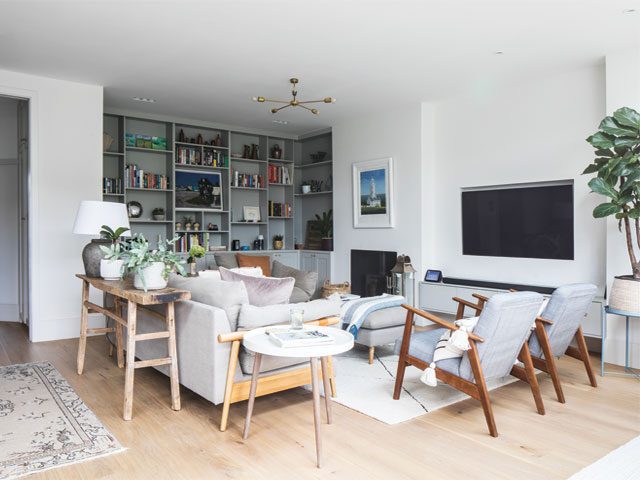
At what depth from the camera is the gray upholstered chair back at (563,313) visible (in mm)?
3254

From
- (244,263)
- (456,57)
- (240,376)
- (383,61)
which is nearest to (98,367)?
(240,376)

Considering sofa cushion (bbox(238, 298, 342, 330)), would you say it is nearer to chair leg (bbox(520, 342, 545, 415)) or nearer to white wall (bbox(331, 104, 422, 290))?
chair leg (bbox(520, 342, 545, 415))

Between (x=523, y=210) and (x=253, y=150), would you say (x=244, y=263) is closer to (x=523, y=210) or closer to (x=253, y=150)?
(x=253, y=150)

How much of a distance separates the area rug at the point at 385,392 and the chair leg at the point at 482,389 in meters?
0.45

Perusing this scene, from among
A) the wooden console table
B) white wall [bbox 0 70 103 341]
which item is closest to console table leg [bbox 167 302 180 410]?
the wooden console table

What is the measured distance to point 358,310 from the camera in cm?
413

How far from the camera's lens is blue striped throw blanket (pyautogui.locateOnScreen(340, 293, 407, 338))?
407cm

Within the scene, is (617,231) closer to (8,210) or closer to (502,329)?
(502,329)

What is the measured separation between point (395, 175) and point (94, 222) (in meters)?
3.63

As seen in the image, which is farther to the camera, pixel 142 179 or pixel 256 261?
pixel 256 261

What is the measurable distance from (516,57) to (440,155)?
5.60ft

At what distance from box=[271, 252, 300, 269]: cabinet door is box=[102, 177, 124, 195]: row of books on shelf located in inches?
92.4

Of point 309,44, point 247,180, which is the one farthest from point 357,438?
point 247,180

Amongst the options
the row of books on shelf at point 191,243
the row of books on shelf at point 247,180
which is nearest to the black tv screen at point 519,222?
the row of books on shelf at point 247,180
